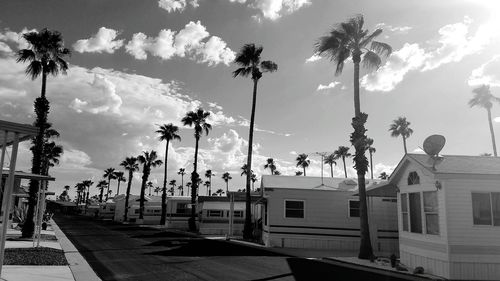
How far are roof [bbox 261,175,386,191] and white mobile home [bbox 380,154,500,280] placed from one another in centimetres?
1359

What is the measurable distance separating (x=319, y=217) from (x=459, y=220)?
14123 mm

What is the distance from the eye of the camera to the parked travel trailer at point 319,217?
28.6m

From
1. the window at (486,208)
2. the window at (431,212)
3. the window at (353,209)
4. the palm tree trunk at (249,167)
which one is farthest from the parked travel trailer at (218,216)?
the window at (486,208)

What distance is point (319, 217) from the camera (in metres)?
28.8

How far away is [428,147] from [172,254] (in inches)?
533

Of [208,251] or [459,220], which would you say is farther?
[208,251]

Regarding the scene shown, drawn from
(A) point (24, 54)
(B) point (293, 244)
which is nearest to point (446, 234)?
(B) point (293, 244)

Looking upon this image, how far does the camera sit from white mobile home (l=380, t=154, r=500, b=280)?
14914 millimetres

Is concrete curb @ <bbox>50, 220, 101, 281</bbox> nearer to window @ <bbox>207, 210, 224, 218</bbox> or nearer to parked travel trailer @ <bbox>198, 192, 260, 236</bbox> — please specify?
parked travel trailer @ <bbox>198, 192, 260, 236</bbox>

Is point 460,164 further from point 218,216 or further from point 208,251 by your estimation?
point 218,216

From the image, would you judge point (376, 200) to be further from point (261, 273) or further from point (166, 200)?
point (166, 200)

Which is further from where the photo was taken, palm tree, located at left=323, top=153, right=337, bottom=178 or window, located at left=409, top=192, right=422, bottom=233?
palm tree, located at left=323, top=153, right=337, bottom=178

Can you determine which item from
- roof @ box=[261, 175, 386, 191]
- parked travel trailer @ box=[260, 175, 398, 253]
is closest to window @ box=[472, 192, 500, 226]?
parked travel trailer @ box=[260, 175, 398, 253]

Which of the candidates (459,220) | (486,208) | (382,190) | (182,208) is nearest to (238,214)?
(182,208)
